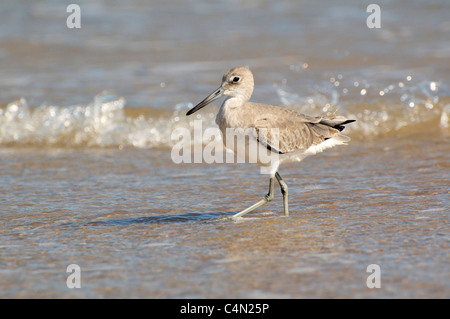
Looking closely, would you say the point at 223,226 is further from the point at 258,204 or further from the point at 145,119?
the point at 145,119

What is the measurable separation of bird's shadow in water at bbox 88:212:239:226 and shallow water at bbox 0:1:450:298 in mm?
28

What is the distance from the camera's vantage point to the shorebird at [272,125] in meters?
4.99

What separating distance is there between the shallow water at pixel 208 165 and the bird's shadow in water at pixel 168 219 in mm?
28

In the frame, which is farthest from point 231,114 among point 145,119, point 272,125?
point 145,119

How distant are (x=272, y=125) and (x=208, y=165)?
1799 millimetres

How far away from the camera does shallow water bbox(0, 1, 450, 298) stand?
3.95 metres

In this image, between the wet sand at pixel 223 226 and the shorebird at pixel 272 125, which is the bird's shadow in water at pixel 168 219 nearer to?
the wet sand at pixel 223 226

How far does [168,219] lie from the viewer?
5070mm

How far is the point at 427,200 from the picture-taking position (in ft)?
17.2

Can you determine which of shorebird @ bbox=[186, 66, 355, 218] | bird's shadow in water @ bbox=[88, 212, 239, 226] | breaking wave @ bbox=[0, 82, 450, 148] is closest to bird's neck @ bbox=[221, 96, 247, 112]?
shorebird @ bbox=[186, 66, 355, 218]

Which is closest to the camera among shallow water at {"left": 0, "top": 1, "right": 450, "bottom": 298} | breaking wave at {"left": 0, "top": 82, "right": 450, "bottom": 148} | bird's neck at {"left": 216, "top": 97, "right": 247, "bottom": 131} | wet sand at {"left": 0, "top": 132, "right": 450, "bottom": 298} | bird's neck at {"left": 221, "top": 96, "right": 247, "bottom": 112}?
wet sand at {"left": 0, "top": 132, "right": 450, "bottom": 298}

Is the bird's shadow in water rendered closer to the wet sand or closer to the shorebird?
the wet sand

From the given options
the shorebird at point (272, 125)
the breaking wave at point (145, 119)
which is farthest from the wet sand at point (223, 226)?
the breaking wave at point (145, 119)
